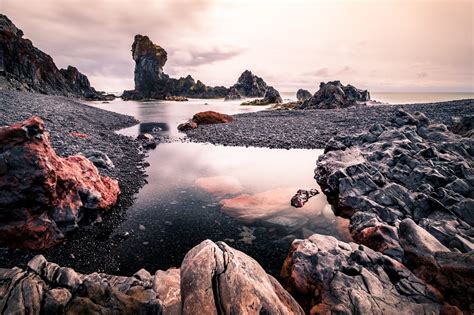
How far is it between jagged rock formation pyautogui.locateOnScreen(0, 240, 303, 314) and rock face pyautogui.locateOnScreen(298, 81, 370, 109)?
237 feet

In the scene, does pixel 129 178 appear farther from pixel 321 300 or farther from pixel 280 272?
pixel 321 300

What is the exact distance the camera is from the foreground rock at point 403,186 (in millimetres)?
10094

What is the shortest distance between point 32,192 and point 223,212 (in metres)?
9.07

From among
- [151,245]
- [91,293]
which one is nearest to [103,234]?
[151,245]

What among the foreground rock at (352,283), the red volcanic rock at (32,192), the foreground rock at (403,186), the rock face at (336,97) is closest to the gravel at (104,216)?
the red volcanic rock at (32,192)

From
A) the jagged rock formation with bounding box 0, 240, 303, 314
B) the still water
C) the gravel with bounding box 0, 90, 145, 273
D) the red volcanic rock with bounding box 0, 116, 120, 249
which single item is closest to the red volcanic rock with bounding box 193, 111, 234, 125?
the gravel with bounding box 0, 90, 145, 273

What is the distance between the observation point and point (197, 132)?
40.2 meters

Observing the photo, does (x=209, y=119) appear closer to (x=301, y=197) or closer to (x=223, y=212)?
(x=301, y=197)

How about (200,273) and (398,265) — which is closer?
(200,273)

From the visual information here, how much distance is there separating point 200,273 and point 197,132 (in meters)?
35.1

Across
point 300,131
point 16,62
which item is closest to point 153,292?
point 300,131

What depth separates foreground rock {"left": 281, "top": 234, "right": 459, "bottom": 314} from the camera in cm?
650

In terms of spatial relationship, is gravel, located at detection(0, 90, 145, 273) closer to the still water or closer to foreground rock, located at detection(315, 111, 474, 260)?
the still water

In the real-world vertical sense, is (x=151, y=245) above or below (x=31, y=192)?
below
